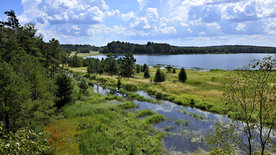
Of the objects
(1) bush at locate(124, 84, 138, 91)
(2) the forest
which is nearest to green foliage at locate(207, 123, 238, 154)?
(2) the forest

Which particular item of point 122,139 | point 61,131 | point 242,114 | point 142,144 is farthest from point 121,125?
point 242,114

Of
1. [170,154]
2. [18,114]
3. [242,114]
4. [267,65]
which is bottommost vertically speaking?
[170,154]

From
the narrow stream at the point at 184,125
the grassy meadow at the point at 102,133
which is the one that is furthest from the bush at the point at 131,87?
the grassy meadow at the point at 102,133

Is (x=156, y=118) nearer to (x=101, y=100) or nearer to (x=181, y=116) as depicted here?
(x=181, y=116)

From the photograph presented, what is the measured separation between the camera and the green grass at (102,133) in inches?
702

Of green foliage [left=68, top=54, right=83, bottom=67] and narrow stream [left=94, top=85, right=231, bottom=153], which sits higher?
green foliage [left=68, top=54, right=83, bottom=67]

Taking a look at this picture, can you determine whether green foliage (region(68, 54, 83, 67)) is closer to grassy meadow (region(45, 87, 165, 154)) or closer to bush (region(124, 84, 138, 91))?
bush (region(124, 84, 138, 91))

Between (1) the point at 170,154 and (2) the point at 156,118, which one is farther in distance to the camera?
(2) the point at 156,118

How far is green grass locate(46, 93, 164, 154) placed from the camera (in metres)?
17.8

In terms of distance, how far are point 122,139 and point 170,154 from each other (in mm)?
6084

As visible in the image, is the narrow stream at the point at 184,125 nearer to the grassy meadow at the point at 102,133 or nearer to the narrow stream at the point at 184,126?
the narrow stream at the point at 184,126

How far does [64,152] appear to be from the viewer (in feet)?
56.2

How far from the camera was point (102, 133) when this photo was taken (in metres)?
21.1

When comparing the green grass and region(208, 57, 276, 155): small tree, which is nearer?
region(208, 57, 276, 155): small tree
